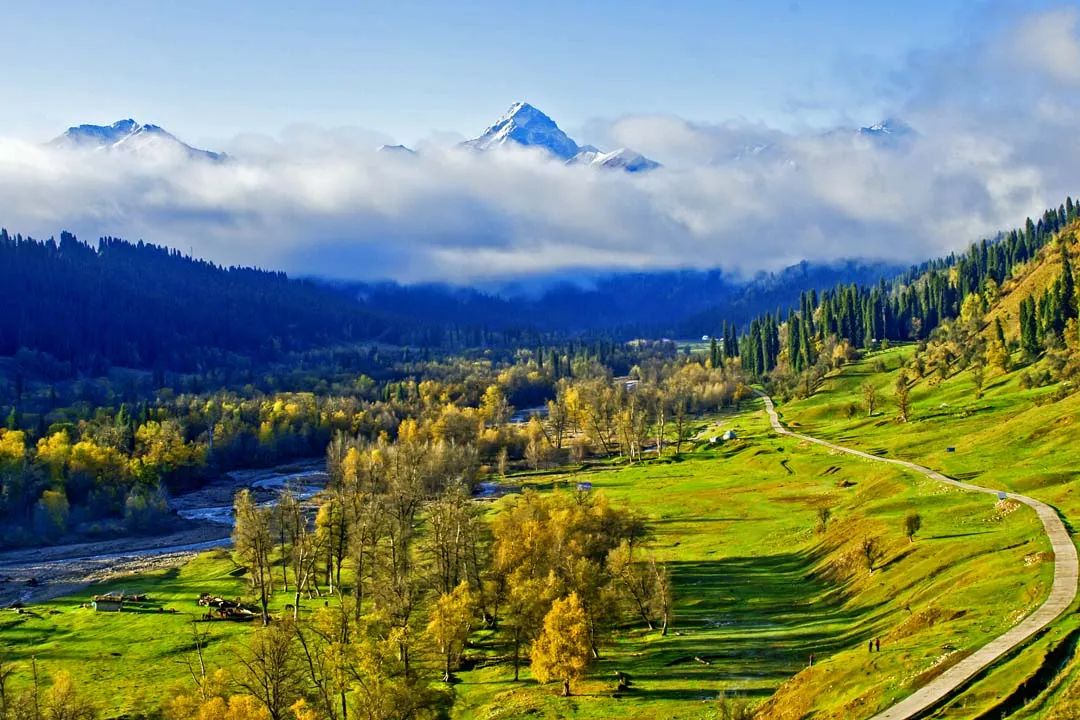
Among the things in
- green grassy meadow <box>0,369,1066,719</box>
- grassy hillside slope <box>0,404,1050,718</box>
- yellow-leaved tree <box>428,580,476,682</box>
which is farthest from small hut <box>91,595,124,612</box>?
yellow-leaved tree <box>428,580,476,682</box>

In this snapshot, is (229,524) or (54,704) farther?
(229,524)

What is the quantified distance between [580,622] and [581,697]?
20.9 feet

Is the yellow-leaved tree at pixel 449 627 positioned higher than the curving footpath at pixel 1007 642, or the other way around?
the curving footpath at pixel 1007 642

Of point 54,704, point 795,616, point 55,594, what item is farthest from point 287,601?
point 795,616

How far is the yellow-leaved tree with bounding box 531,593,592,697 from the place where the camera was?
2958 inches

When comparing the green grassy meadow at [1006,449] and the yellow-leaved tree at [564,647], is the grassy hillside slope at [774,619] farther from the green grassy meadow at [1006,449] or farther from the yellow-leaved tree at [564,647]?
the green grassy meadow at [1006,449]

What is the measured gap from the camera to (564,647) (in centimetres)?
7525

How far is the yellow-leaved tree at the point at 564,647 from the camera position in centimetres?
7512

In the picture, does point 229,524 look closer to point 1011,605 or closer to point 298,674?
point 298,674

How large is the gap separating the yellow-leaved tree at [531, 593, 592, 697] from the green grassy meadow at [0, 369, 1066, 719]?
7.27 feet

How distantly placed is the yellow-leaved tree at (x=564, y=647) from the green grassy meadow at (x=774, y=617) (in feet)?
7.27

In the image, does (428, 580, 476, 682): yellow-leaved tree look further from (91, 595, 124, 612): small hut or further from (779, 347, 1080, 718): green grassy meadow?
(91, 595, 124, 612): small hut

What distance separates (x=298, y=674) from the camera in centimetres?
8462

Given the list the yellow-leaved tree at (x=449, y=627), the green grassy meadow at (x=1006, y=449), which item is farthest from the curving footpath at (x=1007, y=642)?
the yellow-leaved tree at (x=449, y=627)
